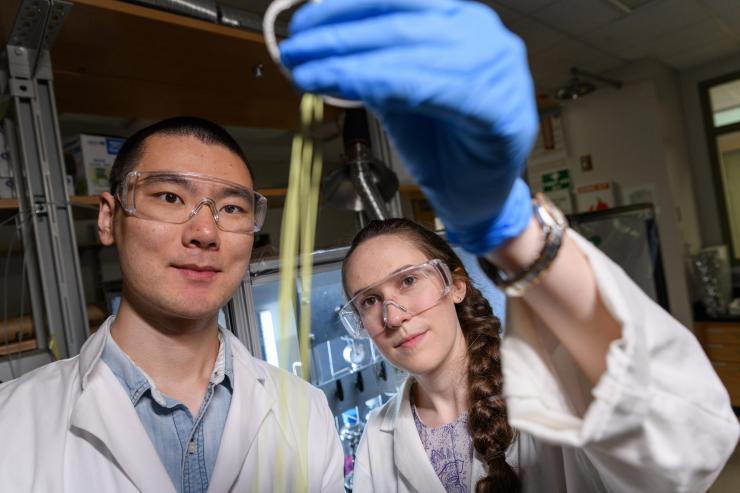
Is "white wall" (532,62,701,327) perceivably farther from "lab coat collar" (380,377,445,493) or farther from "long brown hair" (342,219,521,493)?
"lab coat collar" (380,377,445,493)

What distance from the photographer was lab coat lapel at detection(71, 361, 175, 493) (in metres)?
0.94

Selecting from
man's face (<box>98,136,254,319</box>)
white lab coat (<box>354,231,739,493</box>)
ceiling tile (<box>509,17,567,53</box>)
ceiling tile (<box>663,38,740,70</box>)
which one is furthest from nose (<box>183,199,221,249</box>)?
ceiling tile (<box>663,38,740,70</box>)

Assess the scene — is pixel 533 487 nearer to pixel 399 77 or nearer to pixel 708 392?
pixel 708 392

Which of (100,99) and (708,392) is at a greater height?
(100,99)

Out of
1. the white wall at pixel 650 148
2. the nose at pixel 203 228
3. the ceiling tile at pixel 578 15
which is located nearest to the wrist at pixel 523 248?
the nose at pixel 203 228

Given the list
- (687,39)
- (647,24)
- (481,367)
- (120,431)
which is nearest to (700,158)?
(687,39)

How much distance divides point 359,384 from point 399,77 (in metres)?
1.65

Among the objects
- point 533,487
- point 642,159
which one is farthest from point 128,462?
point 642,159

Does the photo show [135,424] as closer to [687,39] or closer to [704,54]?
[687,39]

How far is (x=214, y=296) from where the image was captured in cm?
103

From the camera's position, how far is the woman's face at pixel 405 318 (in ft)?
3.68

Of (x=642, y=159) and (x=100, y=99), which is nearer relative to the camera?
(x=100, y=99)

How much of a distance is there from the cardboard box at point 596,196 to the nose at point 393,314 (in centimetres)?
389

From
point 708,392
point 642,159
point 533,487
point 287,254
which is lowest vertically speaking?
point 533,487
